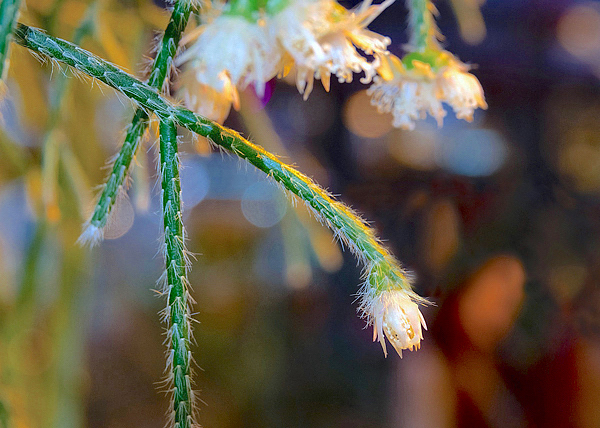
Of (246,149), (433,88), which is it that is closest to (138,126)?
(246,149)

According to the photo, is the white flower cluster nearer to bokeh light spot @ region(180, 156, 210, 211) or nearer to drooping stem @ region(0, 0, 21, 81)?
drooping stem @ region(0, 0, 21, 81)

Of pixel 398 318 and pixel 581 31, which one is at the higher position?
Answer: pixel 581 31

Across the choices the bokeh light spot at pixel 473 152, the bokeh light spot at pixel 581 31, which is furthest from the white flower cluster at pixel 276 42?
the bokeh light spot at pixel 581 31

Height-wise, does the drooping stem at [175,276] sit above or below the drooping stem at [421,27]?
below

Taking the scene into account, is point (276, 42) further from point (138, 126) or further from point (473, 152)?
point (473, 152)

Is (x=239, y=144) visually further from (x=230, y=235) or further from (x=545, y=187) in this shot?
(x=545, y=187)

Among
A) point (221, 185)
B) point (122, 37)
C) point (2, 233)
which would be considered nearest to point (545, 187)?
point (221, 185)

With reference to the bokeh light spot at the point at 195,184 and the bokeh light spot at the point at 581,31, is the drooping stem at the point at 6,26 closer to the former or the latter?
the bokeh light spot at the point at 195,184
